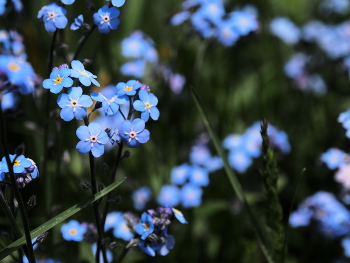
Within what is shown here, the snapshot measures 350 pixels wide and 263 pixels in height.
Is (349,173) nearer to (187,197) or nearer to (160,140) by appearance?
(187,197)

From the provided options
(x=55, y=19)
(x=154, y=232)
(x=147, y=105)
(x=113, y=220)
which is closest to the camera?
(x=147, y=105)

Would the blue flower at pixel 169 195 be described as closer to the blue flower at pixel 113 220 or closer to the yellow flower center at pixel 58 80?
the blue flower at pixel 113 220

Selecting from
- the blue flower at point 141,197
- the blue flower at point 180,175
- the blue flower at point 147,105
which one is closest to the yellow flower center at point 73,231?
the blue flower at point 147,105

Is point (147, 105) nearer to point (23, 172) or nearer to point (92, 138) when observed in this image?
point (92, 138)

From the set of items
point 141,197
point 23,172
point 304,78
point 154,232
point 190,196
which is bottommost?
point 154,232

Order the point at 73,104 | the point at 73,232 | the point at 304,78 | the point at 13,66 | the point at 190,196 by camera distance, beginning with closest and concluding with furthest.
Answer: the point at 13,66 → the point at 73,104 → the point at 73,232 → the point at 190,196 → the point at 304,78

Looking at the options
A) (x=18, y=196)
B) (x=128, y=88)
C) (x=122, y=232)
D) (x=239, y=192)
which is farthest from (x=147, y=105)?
(x=122, y=232)

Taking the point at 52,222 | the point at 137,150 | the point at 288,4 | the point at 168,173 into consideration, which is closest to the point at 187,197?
the point at 168,173
